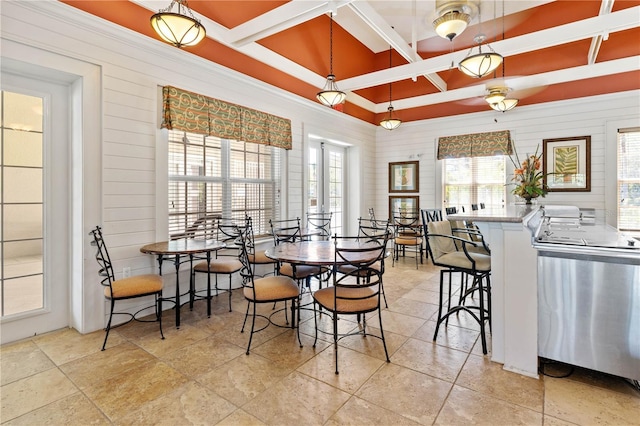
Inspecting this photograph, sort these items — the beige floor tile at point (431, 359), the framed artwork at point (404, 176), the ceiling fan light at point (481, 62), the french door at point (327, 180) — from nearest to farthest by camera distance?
the beige floor tile at point (431, 359)
the ceiling fan light at point (481, 62)
the french door at point (327, 180)
the framed artwork at point (404, 176)

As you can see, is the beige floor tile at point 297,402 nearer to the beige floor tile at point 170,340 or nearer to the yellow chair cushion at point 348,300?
the yellow chair cushion at point 348,300

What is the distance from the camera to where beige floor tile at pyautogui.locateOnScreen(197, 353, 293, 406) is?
207 centimetres

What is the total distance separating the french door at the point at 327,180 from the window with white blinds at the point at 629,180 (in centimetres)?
487

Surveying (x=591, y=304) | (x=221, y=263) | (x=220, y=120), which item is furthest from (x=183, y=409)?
(x=220, y=120)

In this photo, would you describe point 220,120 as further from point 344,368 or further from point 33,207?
point 344,368

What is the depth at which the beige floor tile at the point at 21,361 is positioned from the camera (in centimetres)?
229

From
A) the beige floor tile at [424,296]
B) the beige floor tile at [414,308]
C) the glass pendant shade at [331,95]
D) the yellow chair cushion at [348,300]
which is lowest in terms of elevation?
the beige floor tile at [414,308]

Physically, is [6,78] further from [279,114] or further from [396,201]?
[396,201]

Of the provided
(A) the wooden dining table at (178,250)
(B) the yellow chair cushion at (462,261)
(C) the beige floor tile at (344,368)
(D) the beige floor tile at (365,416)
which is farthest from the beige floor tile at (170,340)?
(B) the yellow chair cushion at (462,261)

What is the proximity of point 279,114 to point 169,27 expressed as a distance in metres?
2.50

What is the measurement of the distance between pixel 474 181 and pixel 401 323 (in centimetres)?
442

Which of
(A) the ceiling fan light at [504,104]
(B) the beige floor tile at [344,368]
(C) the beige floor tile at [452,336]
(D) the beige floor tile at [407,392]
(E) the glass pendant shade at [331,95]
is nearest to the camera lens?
(D) the beige floor tile at [407,392]

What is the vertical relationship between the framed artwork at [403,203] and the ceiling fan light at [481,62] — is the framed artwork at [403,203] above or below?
below

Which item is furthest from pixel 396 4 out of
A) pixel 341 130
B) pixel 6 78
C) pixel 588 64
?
pixel 6 78
